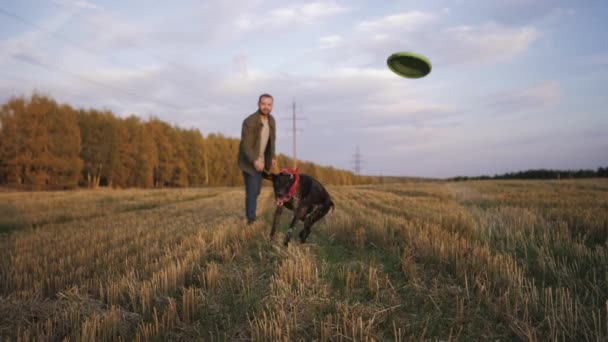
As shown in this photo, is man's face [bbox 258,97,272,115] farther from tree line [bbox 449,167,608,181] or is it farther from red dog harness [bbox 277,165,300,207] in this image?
tree line [bbox 449,167,608,181]

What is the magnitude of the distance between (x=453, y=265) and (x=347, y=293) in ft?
4.52

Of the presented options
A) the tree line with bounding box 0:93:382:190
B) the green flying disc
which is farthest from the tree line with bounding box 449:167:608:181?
the tree line with bounding box 0:93:382:190

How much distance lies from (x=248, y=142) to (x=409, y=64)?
3.79 m

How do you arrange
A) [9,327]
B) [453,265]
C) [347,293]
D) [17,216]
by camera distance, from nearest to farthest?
[9,327]
[347,293]
[453,265]
[17,216]

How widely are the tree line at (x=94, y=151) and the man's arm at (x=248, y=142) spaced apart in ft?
112

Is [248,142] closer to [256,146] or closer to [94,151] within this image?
[256,146]

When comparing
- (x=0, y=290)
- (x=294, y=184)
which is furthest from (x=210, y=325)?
(x=294, y=184)

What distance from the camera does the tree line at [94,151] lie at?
31031mm

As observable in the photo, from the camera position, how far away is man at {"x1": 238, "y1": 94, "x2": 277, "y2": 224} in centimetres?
643

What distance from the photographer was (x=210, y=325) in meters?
2.30

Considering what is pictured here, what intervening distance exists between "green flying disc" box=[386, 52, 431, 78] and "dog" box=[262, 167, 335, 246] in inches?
125

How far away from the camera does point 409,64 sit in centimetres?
694

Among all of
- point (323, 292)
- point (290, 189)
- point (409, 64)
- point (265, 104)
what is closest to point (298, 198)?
point (290, 189)

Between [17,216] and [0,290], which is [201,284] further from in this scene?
[17,216]
